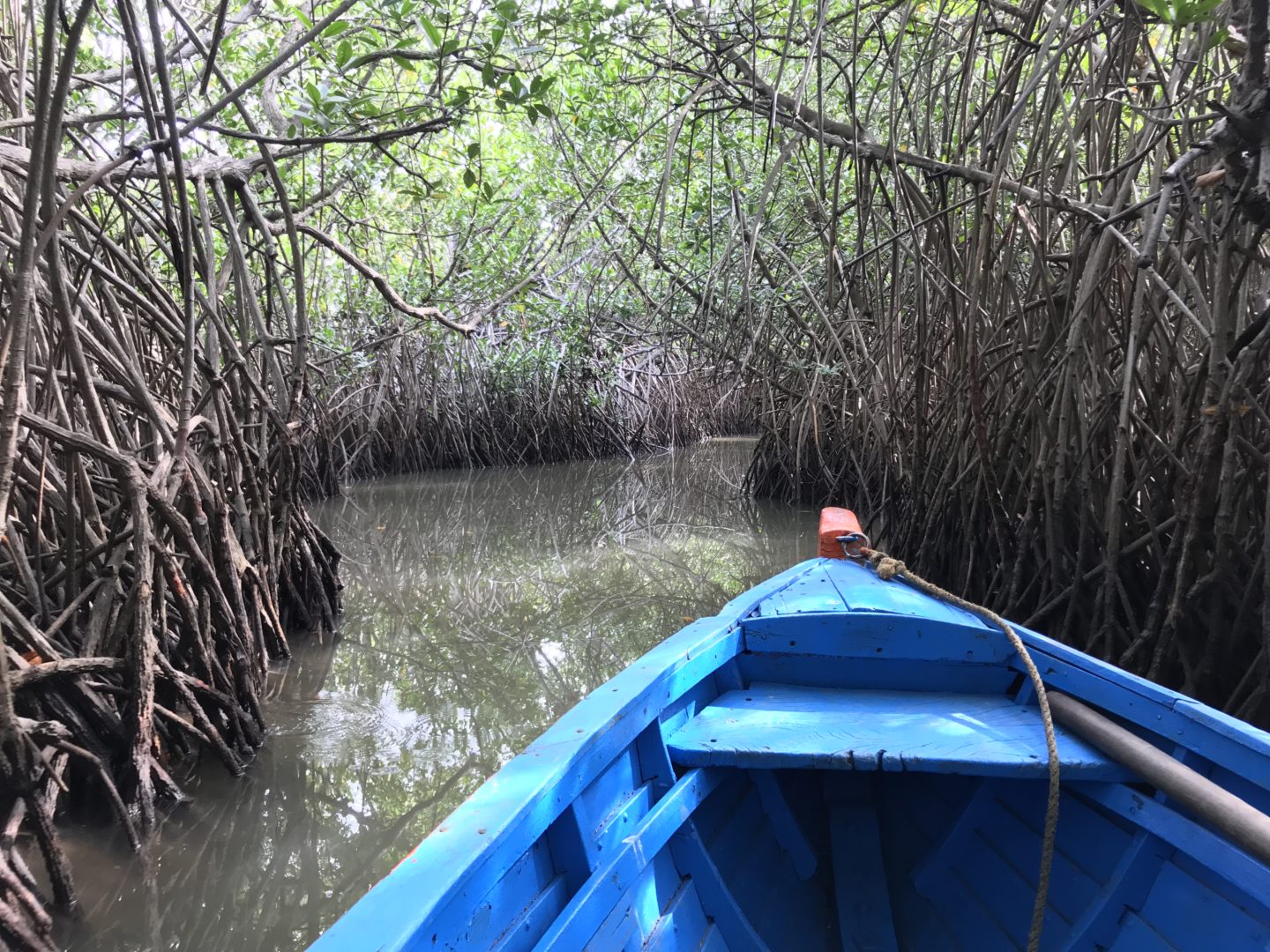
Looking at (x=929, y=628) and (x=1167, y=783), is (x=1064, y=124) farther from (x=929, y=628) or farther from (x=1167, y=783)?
(x=1167, y=783)

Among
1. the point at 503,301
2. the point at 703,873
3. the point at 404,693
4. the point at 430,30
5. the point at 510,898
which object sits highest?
the point at 430,30

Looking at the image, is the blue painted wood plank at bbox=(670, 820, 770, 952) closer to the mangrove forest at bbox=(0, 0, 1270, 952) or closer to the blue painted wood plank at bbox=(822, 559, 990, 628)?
the blue painted wood plank at bbox=(822, 559, 990, 628)

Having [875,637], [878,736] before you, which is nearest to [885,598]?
[875,637]

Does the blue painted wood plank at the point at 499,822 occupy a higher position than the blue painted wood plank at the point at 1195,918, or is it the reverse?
the blue painted wood plank at the point at 499,822

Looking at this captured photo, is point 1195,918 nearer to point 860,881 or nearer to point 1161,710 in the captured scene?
point 1161,710

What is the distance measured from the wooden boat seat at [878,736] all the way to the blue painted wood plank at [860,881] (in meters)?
0.24

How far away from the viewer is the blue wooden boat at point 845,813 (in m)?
1.26

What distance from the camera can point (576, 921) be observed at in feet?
4.26

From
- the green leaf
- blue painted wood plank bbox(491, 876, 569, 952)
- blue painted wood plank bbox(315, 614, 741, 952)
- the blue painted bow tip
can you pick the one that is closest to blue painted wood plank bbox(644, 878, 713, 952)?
the blue painted bow tip

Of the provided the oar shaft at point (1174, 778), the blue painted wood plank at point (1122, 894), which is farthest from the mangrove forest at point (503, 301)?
the blue painted wood plank at point (1122, 894)

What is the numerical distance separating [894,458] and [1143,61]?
279 centimetres

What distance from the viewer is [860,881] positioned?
181 cm

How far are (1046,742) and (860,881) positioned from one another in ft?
1.72

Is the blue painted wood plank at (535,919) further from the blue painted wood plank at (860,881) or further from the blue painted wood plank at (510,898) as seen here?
the blue painted wood plank at (860,881)
